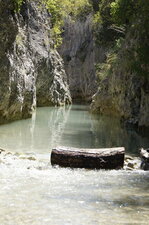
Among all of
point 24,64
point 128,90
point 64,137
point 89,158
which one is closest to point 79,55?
point 24,64

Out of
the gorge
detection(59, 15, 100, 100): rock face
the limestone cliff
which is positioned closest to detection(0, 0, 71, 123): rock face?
the gorge

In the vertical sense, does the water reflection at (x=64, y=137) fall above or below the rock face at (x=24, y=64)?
below

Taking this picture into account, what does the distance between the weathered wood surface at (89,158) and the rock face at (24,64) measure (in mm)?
10557

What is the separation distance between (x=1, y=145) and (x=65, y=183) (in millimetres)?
6191

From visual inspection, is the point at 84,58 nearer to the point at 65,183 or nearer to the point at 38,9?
the point at 38,9

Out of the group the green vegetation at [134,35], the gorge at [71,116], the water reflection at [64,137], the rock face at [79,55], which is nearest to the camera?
the gorge at [71,116]

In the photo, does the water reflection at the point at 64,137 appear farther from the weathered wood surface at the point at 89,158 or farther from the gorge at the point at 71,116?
the weathered wood surface at the point at 89,158

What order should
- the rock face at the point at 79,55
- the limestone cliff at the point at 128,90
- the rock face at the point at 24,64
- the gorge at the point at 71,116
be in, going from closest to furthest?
the gorge at the point at 71,116, the limestone cliff at the point at 128,90, the rock face at the point at 24,64, the rock face at the point at 79,55

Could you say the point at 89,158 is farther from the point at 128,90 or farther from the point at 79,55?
the point at 79,55

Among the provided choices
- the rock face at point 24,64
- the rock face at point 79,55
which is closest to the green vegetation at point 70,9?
the rock face at point 79,55

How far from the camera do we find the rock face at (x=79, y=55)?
51.2m

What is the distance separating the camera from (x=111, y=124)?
82.6 ft

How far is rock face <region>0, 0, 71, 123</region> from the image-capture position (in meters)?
22.3

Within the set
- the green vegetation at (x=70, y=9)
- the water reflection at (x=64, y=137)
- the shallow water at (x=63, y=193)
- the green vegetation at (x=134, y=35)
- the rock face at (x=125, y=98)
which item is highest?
the green vegetation at (x=70, y=9)
